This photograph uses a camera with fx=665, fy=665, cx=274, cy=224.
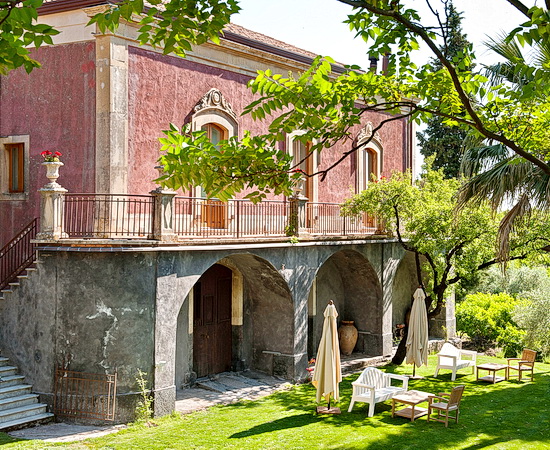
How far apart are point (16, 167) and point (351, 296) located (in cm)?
1164

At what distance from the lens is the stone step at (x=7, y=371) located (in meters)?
14.6

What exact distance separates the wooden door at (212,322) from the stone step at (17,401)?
475 cm

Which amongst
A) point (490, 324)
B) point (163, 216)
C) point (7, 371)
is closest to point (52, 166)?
point (163, 216)

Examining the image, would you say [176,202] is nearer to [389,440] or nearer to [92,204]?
[92,204]

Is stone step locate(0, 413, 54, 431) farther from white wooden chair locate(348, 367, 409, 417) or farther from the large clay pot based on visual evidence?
the large clay pot

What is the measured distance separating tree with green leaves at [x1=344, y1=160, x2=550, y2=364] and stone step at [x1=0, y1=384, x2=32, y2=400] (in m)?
10.3

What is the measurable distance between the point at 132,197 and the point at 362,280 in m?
10.0

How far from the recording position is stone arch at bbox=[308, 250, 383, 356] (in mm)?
21766

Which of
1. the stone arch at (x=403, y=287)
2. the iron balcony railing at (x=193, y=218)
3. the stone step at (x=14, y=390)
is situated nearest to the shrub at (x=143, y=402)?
the stone step at (x=14, y=390)

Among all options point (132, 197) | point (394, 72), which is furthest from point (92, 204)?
point (394, 72)

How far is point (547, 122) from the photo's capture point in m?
8.14

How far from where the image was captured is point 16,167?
1673 cm

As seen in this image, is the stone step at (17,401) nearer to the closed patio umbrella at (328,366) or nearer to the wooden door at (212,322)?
the wooden door at (212,322)

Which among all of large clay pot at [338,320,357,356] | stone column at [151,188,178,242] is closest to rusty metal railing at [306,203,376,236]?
large clay pot at [338,320,357,356]
